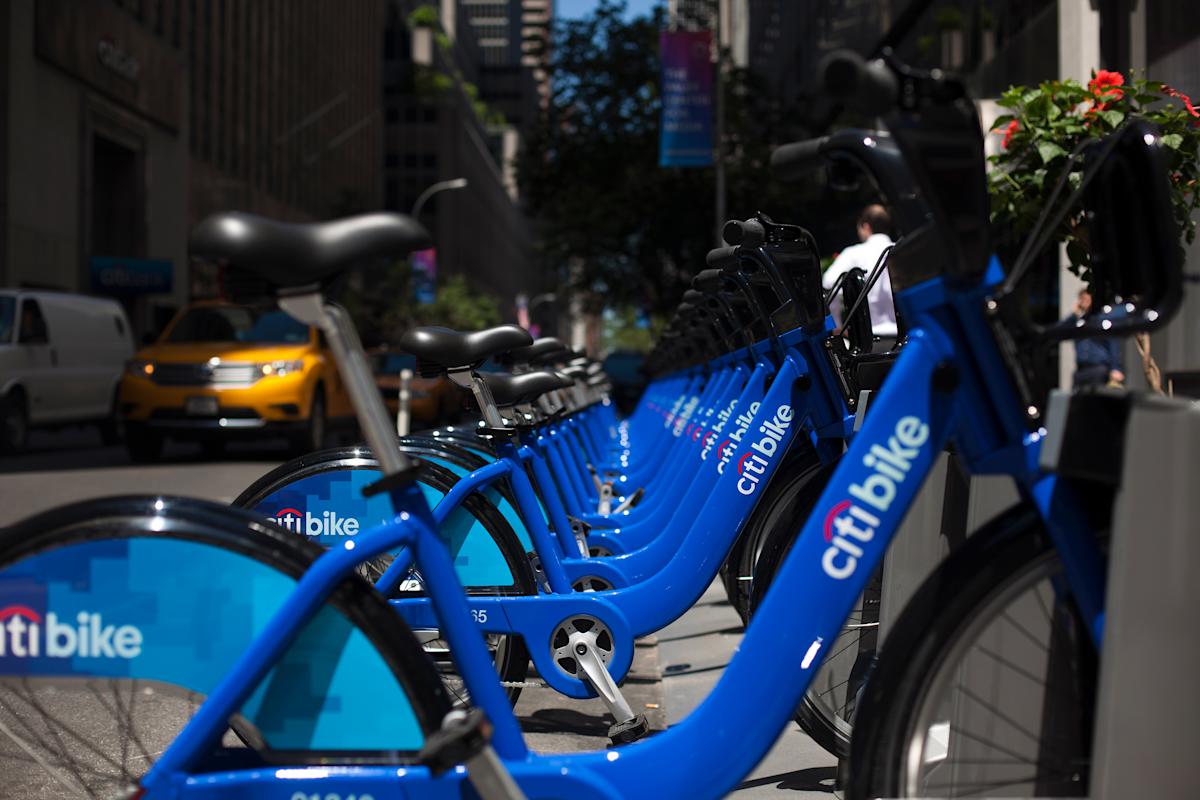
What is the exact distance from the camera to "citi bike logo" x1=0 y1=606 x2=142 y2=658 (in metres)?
2.39

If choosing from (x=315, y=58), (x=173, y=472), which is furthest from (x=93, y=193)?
(x=315, y=58)

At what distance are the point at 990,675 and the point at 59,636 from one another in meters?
1.59

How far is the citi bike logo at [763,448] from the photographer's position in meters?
4.13

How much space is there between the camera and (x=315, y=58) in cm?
6228

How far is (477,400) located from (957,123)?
206 centimetres

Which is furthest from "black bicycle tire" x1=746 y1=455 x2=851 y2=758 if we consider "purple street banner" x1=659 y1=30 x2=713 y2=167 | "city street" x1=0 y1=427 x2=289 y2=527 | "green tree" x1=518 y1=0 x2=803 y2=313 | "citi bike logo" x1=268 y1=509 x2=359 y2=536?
"green tree" x1=518 y1=0 x2=803 y2=313

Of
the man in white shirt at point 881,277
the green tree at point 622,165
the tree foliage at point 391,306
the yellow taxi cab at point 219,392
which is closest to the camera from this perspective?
the man in white shirt at point 881,277

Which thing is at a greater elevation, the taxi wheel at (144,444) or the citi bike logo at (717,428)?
the citi bike logo at (717,428)

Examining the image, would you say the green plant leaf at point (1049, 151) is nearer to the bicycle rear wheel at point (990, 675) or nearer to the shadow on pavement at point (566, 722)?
the shadow on pavement at point (566, 722)

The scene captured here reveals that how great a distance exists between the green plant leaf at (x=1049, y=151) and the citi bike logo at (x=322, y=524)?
3.56m

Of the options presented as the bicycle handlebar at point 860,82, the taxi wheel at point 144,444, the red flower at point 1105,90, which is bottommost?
the taxi wheel at point 144,444

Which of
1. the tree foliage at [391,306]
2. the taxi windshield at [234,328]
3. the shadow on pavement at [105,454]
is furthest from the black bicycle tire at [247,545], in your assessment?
the tree foliage at [391,306]

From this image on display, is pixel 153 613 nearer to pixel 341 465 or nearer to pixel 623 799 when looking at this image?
pixel 623 799

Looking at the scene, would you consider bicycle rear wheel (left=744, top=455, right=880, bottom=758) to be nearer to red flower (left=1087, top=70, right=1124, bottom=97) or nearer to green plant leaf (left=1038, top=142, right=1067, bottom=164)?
green plant leaf (left=1038, top=142, right=1067, bottom=164)
